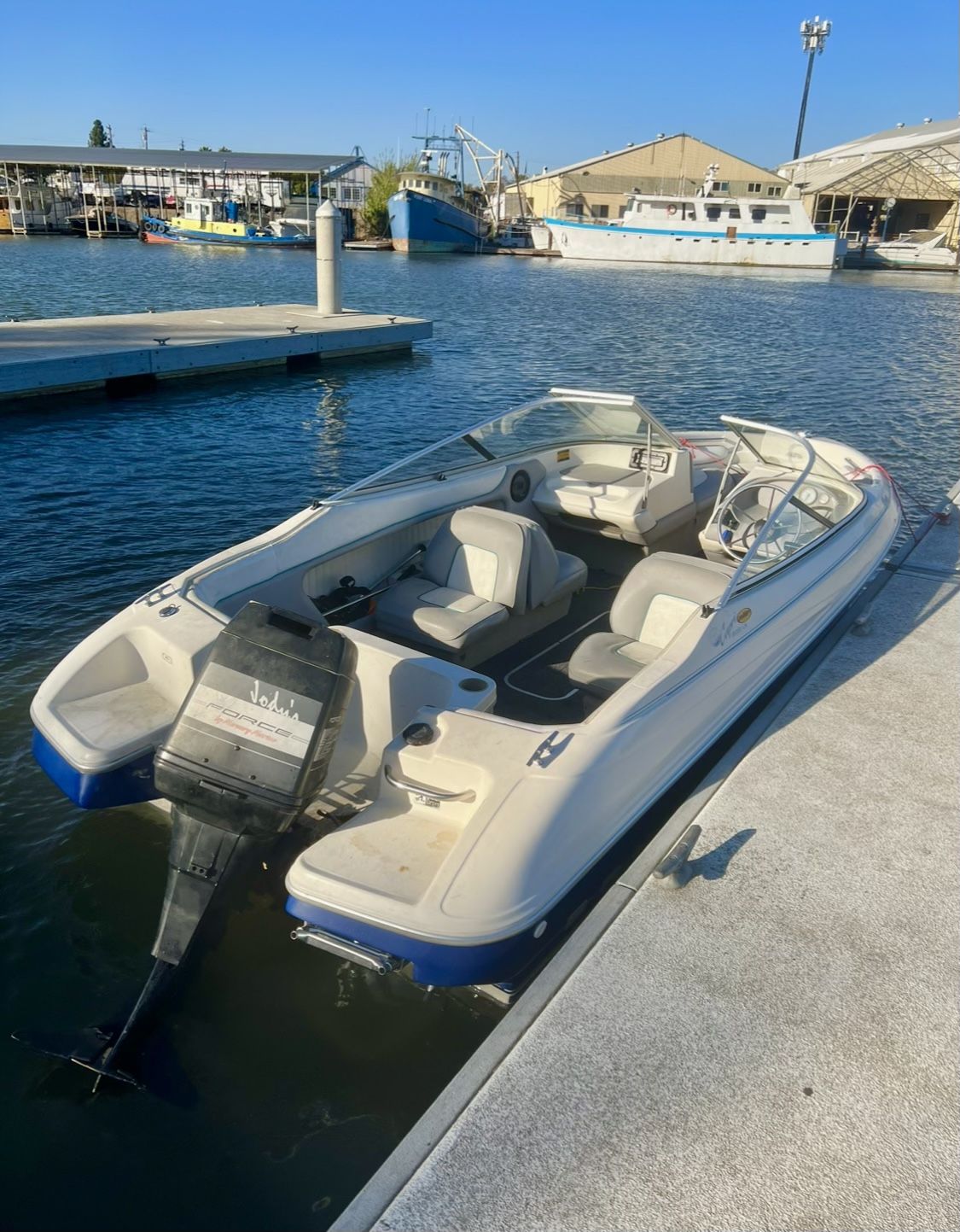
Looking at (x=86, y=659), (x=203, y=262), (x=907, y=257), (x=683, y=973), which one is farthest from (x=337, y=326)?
(x=907, y=257)

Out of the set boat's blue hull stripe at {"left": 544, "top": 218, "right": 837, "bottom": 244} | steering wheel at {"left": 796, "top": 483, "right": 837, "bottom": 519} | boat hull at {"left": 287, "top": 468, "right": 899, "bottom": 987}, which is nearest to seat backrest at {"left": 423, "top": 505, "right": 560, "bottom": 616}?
boat hull at {"left": 287, "top": 468, "right": 899, "bottom": 987}

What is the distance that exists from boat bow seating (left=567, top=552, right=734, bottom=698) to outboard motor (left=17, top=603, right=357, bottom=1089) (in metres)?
1.59

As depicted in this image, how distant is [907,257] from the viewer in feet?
192

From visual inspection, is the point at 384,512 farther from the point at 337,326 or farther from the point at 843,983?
the point at 337,326

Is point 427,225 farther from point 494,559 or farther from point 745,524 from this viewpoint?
point 494,559

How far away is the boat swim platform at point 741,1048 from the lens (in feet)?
8.25

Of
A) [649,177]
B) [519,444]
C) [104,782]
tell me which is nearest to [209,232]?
[649,177]

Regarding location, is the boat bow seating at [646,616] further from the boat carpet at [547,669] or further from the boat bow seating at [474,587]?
the boat bow seating at [474,587]

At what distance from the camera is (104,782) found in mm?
3736

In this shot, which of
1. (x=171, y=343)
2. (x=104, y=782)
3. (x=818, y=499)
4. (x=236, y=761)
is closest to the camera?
(x=236, y=761)

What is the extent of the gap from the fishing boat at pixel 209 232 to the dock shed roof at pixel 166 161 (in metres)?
12.8

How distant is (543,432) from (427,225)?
199 feet

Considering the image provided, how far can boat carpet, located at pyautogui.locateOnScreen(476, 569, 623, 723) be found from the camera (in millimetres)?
5078

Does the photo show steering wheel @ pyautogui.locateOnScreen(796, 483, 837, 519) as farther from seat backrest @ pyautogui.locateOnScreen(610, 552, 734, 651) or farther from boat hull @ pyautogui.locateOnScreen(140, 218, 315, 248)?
boat hull @ pyautogui.locateOnScreen(140, 218, 315, 248)
